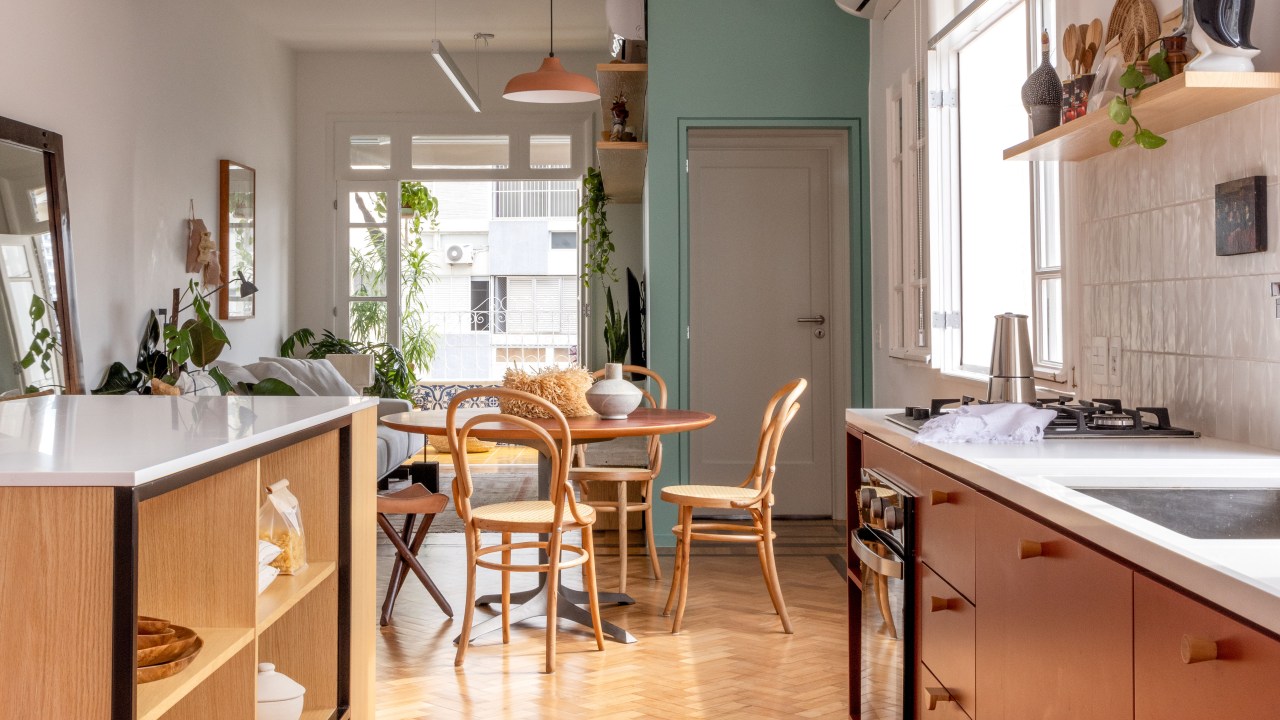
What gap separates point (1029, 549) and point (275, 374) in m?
5.45

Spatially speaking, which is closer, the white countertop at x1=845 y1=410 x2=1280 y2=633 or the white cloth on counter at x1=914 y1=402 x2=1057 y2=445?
the white countertop at x1=845 y1=410 x2=1280 y2=633

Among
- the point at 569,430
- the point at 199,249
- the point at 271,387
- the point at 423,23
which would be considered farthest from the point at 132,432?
the point at 423,23

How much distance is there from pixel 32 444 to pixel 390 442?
4.57 m

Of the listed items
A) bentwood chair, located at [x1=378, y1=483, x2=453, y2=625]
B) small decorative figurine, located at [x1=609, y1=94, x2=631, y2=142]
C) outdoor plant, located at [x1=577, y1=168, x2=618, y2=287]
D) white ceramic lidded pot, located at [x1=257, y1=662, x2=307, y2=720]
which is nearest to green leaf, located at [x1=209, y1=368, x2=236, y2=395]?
bentwood chair, located at [x1=378, y1=483, x2=453, y2=625]

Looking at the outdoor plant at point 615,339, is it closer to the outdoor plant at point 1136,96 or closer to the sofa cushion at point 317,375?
the sofa cushion at point 317,375

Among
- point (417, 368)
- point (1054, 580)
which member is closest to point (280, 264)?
point (417, 368)

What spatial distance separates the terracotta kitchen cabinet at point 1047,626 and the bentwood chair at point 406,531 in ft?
8.17

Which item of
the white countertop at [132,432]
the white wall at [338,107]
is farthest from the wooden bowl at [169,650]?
the white wall at [338,107]

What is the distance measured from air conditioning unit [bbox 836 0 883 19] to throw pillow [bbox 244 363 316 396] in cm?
369

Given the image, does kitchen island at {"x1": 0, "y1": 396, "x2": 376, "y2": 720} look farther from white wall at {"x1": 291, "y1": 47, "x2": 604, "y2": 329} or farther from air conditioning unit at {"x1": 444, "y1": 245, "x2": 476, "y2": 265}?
air conditioning unit at {"x1": 444, "y1": 245, "x2": 476, "y2": 265}

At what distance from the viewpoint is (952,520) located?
6.11ft

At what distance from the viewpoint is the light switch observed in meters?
2.56

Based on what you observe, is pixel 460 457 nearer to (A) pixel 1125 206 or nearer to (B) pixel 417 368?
(A) pixel 1125 206

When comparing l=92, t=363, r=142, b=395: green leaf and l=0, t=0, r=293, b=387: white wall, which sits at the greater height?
l=0, t=0, r=293, b=387: white wall
